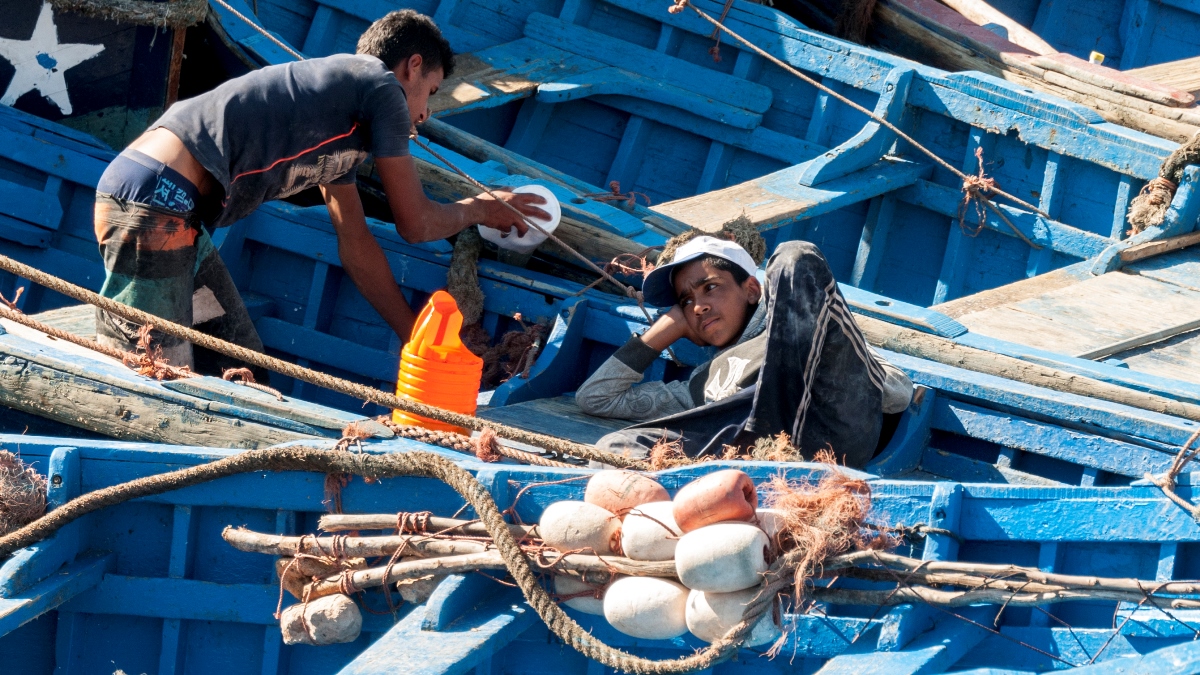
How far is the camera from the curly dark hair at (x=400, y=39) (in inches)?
164

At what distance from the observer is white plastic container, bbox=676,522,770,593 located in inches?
104

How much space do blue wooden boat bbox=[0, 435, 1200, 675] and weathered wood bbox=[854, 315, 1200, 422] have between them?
4.00 ft

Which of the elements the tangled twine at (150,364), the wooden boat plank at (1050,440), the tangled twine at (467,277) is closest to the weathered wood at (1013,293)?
the wooden boat plank at (1050,440)

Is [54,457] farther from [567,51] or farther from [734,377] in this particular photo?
[567,51]

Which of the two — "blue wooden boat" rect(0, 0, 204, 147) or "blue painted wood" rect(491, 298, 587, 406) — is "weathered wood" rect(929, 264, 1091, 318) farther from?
"blue wooden boat" rect(0, 0, 204, 147)


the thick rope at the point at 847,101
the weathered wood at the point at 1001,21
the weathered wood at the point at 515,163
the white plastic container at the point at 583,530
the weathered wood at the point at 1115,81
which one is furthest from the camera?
the weathered wood at the point at 1001,21

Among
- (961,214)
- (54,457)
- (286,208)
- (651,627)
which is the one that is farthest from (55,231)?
Answer: (961,214)

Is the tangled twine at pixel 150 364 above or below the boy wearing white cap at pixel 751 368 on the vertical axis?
below

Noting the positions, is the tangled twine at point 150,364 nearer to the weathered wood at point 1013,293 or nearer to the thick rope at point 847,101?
the weathered wood at point 1013,293

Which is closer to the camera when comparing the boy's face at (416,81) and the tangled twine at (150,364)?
the tangled twine at (150,364)

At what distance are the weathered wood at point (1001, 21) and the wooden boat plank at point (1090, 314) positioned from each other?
2.48 m

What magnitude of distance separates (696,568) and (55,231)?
3511mm

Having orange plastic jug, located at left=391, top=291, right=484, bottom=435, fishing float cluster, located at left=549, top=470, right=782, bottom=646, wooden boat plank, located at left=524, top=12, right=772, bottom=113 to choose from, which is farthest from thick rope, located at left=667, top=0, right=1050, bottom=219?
fishing float cluster, located at left=549, top=470, right=782, bottom=646

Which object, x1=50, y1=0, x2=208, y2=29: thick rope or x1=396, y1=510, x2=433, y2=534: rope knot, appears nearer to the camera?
x1=396, y1=510, x2=433, y2=534: rope knot
